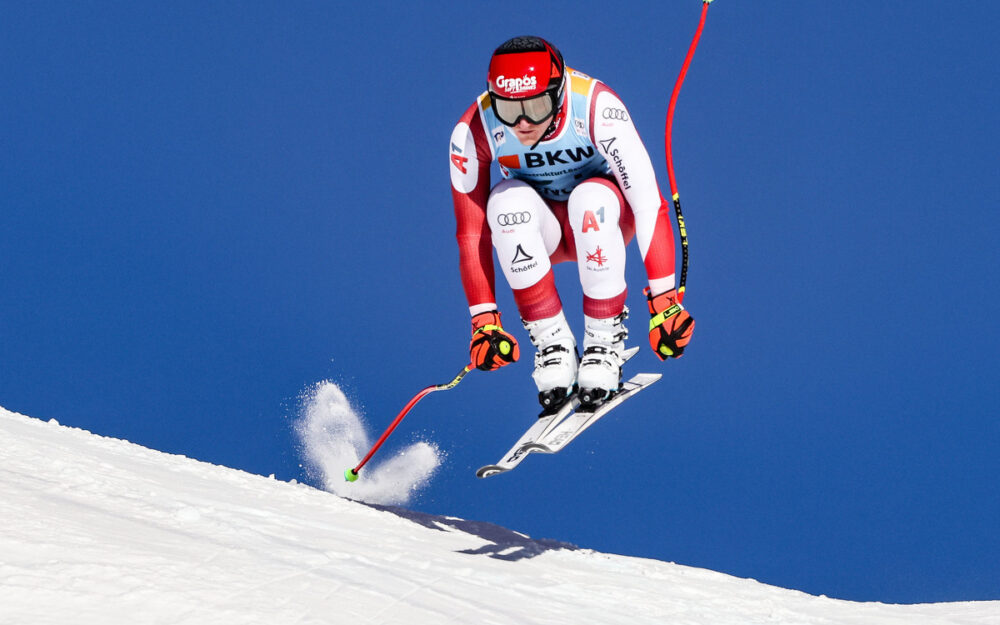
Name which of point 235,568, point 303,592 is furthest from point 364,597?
point 235,568

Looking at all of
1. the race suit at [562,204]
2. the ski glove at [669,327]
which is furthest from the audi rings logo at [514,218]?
the ski glove at [669,327]

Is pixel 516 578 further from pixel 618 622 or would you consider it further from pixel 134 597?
pixel 134 597

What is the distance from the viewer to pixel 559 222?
471 centimetres

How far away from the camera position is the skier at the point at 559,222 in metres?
4.41

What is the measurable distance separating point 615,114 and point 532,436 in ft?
4.80

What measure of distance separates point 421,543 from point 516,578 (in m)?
0.54

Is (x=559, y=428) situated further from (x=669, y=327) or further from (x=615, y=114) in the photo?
(x=615, y=114)

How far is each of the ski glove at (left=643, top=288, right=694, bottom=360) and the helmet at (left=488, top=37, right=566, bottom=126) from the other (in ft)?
3.22

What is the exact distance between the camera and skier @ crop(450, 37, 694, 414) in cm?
441

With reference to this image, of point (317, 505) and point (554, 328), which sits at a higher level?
point (554, 328)

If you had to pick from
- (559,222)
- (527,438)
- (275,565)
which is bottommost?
(275,565)

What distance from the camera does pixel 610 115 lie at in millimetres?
4410

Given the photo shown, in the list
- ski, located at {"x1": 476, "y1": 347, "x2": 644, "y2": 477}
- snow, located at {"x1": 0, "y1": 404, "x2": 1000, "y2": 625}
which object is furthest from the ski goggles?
snow, located at {"x1": 0, "y1": 404, "x2": 1000, "y2": 625}

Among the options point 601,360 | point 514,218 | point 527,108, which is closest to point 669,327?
point 601,360
